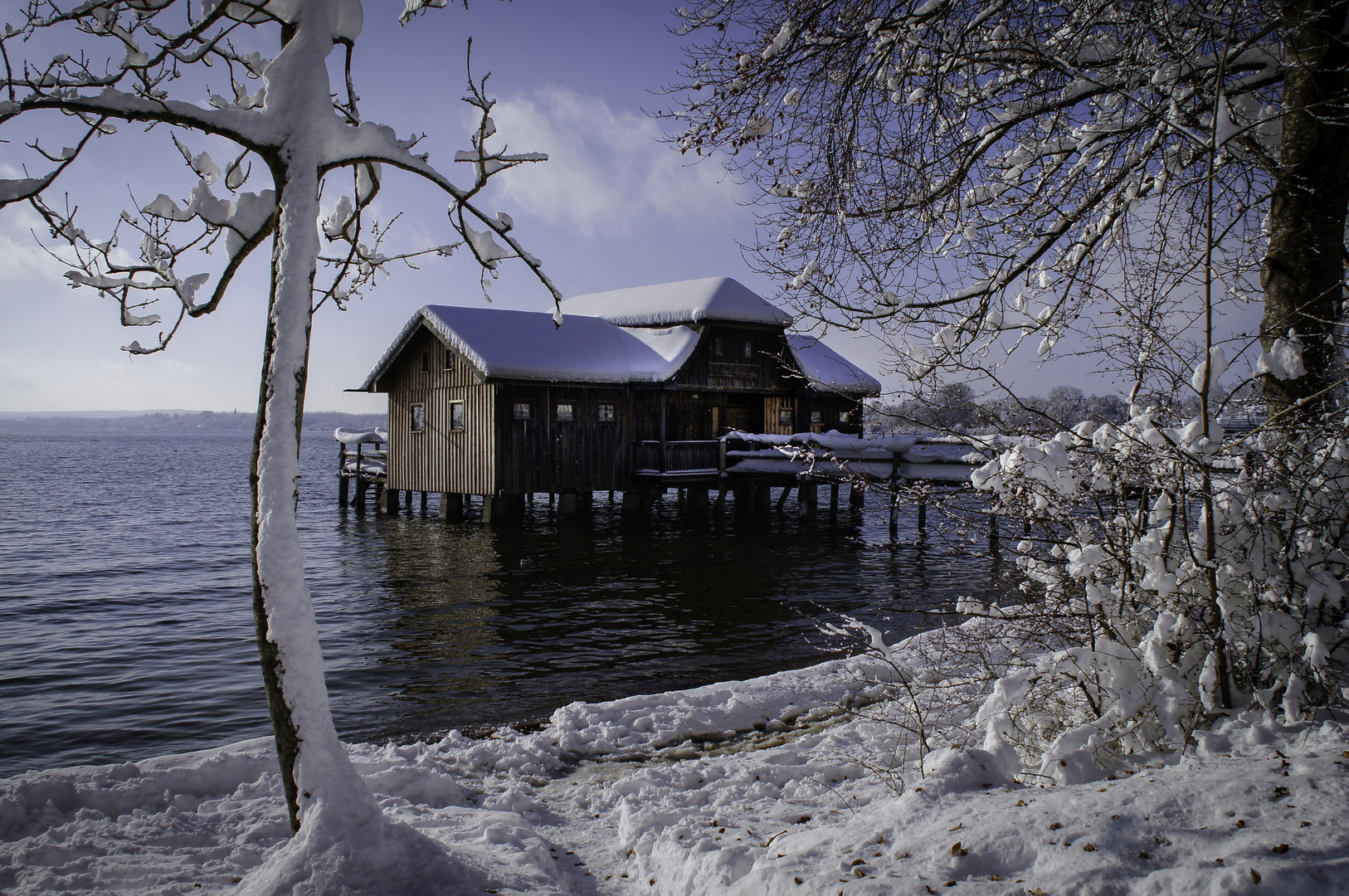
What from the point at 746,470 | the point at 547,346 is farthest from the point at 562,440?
the point at 746,470

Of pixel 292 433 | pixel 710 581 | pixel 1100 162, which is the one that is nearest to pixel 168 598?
pixel 710 581

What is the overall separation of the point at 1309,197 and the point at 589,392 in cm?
1947

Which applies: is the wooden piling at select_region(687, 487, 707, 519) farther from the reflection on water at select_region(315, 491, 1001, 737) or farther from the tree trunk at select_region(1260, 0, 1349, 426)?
the tree trunk at select_region(1260, 0, 1349, 426)

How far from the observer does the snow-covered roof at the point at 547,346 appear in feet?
71.2

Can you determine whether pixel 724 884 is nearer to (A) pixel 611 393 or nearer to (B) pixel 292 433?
(B) pixel 292 433

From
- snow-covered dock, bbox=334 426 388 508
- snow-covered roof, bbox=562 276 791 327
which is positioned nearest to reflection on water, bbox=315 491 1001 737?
snow-covered dock, bbox=334 426 388 508

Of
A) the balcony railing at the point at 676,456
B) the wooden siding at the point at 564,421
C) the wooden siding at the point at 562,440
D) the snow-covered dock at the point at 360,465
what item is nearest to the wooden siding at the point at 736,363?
the wooden siding at the point at 564,421

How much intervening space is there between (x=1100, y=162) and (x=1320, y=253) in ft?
7.08

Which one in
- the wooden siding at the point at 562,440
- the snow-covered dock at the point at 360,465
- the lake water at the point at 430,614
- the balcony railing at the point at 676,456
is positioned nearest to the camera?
the lake water at the point at 430,614

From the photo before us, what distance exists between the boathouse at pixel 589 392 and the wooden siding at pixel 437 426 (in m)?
0.05

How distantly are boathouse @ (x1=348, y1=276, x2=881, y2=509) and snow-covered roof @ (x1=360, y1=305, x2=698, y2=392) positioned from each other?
2.0 inches

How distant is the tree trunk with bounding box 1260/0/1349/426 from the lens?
438cm

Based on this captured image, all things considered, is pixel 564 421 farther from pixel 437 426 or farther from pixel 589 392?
pixel 437 426

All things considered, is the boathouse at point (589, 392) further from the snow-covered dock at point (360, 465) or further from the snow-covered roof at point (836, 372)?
the snow-covered dock at point (360, 465)
